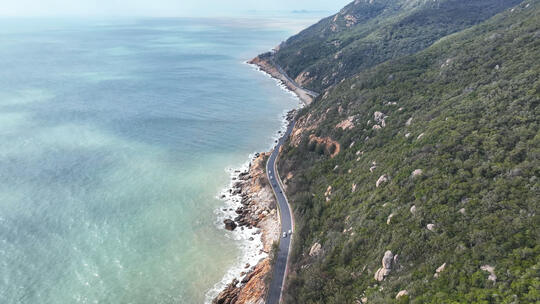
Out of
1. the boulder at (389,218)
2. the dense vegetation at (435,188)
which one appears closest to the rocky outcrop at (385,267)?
the dense vegetation at (435,188)

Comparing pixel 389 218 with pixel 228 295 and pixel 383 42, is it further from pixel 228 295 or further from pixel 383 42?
pixel 383 42

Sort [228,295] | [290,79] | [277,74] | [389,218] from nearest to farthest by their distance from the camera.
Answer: [389,218]
[228,295]
[290,79]
[277,74]

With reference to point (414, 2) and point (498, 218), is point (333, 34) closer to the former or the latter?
point (414, 2)

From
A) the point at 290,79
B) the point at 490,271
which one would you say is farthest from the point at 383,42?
the point at 490,271

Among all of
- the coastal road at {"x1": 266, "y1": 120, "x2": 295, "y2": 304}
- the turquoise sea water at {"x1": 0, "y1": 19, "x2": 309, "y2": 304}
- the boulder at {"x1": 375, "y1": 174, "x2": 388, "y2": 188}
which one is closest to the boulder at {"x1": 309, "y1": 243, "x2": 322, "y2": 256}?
the coastal road at {"x1": 266, "y1": 120, "x2": 295, "y2": 304}

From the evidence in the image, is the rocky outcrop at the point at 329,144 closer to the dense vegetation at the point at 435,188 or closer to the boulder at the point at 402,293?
the dense vegetation at the point at 435,188

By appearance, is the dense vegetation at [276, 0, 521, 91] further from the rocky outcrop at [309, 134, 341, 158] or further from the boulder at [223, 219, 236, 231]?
the boulder at [223, 219, 236, 231]
